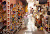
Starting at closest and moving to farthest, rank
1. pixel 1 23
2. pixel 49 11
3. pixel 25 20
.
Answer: pixel 1 23 → pixel 49 11 → pixel 25 20

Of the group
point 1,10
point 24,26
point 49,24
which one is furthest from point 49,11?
point 24,26

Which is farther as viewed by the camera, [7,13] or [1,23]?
[7,13]

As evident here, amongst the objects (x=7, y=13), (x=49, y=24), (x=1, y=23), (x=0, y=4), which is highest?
(x=0, y=4)

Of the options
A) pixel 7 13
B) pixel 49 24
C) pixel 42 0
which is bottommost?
pixel 49 24

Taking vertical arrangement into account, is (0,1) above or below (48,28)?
above

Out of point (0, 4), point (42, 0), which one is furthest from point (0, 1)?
point (42, 0)

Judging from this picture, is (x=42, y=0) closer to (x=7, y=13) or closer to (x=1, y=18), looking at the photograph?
(x=7, y=13)

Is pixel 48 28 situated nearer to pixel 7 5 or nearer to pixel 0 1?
pixel 7 5

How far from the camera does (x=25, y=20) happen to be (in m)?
5.67

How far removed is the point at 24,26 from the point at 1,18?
3564 mm

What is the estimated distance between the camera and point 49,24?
3621 mm

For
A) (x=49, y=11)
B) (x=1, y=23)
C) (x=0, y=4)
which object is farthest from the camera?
(x=49, y=11)

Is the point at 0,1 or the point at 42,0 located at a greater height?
the point at 42,0

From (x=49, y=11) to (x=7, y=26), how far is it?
2.08 meters
